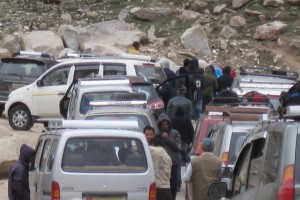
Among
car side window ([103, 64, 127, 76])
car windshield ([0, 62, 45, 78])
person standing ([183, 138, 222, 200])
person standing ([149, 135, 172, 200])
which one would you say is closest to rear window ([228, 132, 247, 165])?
person standing ([183, 138, 222, 200])

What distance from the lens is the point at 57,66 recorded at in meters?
23.6

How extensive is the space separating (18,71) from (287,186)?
21270 mm

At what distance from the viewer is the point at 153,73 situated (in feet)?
78.8

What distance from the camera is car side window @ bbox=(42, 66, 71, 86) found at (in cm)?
2364

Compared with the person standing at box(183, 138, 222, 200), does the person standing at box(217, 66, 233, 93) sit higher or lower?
lower

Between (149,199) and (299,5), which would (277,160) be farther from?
(299,5)

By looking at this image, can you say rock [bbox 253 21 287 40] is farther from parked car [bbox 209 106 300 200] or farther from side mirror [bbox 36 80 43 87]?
parked car [bbox 209 106 300 200]

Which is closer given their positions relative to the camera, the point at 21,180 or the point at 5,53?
the point at 21,180

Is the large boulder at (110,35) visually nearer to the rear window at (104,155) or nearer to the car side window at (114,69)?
the car side window at (114,69)

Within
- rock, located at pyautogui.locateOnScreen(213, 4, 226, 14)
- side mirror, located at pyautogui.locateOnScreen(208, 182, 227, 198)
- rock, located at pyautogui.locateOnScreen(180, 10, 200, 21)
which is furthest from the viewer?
rock, located at pyautogui.locateOnScreen(213, 4, 226, 14)

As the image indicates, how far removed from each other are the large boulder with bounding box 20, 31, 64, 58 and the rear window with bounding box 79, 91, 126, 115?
55.0ft

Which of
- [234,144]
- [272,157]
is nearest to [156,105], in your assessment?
[234,144]

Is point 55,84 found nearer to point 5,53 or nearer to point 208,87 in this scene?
point 208,87

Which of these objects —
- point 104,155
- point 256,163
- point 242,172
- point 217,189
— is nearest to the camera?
point 256,163
